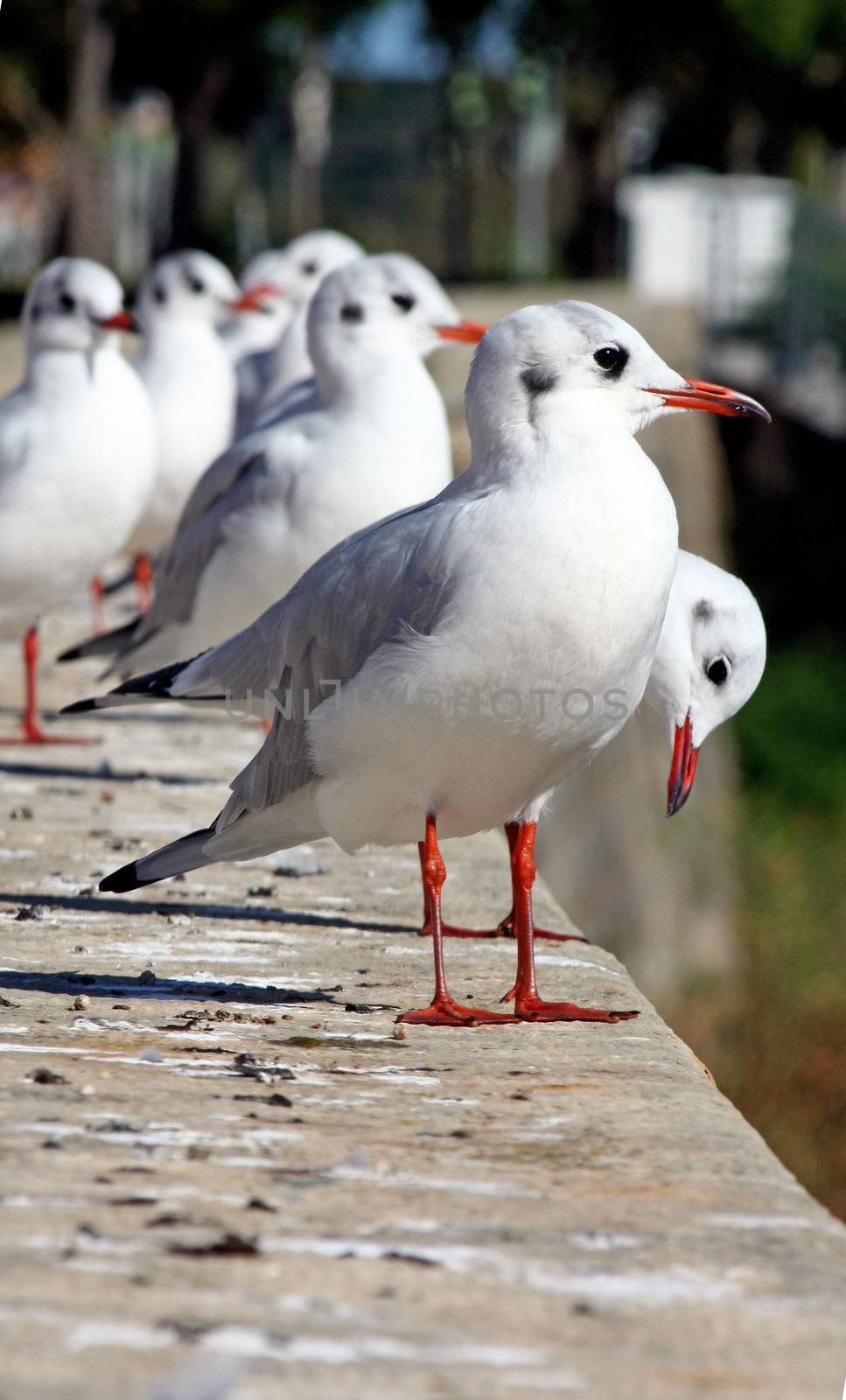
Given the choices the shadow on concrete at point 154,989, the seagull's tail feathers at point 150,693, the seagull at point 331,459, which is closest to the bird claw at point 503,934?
the shadow on concrete at point 154,989

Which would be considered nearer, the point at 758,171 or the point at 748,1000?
the point at 748,1000

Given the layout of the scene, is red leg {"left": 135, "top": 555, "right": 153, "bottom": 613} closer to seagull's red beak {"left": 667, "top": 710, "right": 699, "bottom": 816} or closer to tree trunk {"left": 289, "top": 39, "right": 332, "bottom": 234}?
→ seagull's red beak {"left": 667, "top": 710, "right": 699, "bottom": 816}

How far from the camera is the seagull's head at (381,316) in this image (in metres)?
5.70

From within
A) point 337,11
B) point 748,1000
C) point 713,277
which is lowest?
point 748,1000

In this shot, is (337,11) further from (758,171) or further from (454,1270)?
(454,1270)

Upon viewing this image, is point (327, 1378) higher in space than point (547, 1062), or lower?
higher

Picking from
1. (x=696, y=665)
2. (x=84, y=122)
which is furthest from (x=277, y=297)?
(x=84, y=122)

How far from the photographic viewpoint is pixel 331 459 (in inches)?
216

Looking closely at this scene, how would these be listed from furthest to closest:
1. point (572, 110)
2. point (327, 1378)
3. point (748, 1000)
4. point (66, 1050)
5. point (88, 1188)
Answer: point (572, 110) < point (748, 1000) < point (66, 1050) < point (88, 1188) < point (327, 1378)

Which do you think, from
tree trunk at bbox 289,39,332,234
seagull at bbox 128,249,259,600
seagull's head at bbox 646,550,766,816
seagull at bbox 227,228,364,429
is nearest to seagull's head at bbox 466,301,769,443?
seagull's head at bbox 646,550,766,816

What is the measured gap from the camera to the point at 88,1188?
2.70m

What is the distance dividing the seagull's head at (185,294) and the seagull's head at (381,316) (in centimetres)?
288

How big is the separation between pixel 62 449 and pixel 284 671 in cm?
246

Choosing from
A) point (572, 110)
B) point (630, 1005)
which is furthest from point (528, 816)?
point (572, 110)
